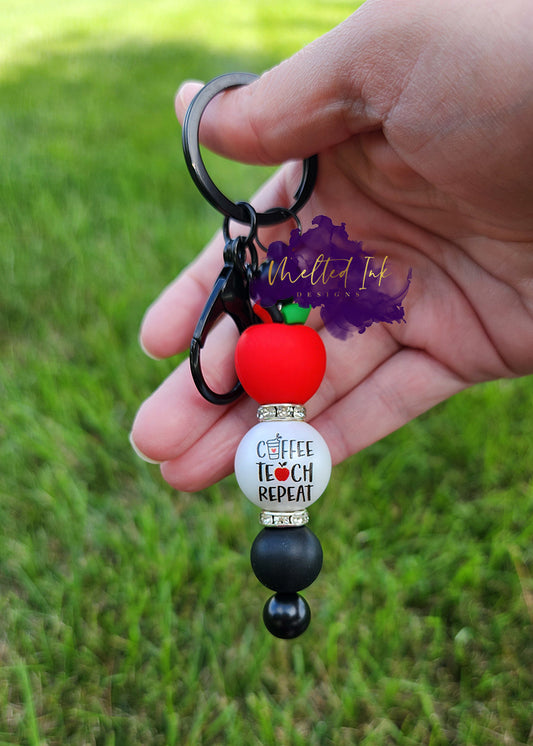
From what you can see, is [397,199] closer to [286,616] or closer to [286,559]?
[286,559]

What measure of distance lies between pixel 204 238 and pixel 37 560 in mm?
1657

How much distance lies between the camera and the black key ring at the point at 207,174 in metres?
1.55


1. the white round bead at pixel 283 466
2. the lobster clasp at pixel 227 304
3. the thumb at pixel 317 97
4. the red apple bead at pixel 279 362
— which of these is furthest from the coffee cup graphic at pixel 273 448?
the thumb at pixel 317 97

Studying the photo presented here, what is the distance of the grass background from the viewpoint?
5.27ft

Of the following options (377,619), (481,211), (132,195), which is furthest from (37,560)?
(132,195)

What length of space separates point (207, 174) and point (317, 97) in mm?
306

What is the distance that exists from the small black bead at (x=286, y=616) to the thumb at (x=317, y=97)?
1.04 metres

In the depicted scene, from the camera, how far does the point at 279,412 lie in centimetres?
150

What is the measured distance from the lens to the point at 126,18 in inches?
249

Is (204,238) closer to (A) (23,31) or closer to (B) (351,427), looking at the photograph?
(B) (351,427)

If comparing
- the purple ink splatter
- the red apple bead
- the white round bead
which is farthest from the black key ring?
the white round bead

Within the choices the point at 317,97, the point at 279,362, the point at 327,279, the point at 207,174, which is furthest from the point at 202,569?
the point at 317,97

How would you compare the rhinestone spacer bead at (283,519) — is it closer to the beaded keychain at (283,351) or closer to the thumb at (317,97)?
the beaded keychain at (283,351)

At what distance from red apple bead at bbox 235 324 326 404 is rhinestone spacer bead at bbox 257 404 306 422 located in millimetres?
11
